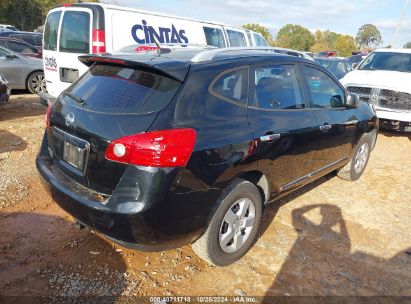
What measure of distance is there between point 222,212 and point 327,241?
4.81 ft

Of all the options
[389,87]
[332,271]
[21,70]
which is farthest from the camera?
[21,70]

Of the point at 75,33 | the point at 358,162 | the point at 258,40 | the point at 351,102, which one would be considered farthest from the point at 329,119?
the point at 258,40

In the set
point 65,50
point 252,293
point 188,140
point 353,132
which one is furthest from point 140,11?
point 252,293

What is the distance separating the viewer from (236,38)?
9781mm

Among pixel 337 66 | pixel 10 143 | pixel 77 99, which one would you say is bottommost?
pixel 10 143

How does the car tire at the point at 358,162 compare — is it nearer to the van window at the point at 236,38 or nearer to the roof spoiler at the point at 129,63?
the roof spoiler at the point at 129,63

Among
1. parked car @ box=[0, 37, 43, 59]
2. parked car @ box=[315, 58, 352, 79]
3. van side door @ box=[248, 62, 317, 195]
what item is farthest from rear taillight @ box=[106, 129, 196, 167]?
parked car @ box=[315, 58, 352, 79]

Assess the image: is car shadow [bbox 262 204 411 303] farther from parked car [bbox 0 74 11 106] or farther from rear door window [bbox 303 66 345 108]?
parked car [bbox 0 74 11 106]

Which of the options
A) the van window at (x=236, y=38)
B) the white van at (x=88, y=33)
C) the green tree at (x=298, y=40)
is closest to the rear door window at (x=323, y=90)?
the white van at (x=88, y=33)

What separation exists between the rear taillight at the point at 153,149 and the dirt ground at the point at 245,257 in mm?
1110

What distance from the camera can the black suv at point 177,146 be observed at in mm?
2438

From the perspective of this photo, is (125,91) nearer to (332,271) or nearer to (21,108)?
(332,271)

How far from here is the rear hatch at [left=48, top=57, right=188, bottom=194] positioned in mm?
2510

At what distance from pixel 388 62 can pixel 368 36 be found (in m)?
99.2
